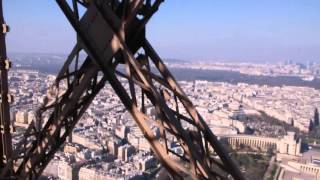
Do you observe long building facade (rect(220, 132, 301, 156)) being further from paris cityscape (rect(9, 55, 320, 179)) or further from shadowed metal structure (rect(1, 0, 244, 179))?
shadowed metal structure (rect(1, 0, 244, 179))

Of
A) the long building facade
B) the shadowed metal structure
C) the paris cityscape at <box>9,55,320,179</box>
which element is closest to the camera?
the shadowed metal structure

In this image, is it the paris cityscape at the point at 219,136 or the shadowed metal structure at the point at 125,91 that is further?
the paris cityscape at the point at 219,136

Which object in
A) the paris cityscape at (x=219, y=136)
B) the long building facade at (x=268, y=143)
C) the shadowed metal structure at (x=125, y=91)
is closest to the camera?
the shadowed metal structure at (x=125, y=91)

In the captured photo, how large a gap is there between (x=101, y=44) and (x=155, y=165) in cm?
1608

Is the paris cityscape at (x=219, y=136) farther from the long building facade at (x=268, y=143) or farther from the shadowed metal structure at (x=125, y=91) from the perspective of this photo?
the shadowed metal structure at (x=125, y=91)

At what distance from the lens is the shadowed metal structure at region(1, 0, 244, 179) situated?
1329 mm

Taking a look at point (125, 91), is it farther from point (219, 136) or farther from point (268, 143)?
point (268, 143)

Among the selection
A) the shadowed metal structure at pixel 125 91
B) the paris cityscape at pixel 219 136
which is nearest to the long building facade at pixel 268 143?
the paris cityscape at pixel 219 136

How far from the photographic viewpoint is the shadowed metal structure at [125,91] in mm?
1329

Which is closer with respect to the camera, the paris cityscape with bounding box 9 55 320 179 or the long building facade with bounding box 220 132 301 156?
the paris cityscape with bounding box 9 55 320 179

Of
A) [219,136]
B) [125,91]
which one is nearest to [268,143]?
[219,136]

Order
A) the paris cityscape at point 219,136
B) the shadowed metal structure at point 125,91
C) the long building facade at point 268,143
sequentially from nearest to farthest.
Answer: the shadowed metal structure at point 125,91, the paris cityscape at point 219,136, the long building facade at point 268,143

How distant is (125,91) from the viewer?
139 cm

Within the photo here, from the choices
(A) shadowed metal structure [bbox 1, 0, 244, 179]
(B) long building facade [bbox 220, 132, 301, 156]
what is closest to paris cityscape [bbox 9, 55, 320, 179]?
(B) long building facade [bbox 220, 132, 301, 156]
